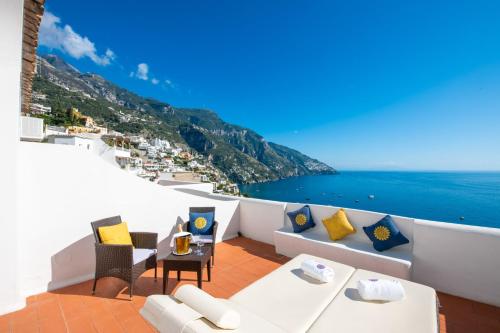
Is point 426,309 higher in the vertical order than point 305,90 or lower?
lower

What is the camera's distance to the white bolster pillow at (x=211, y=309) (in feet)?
3.78

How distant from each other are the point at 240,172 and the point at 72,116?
1358 inches

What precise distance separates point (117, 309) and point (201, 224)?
5.30ft

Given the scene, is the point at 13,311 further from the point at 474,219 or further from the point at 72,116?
the point at 474,219

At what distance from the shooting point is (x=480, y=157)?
15.9m

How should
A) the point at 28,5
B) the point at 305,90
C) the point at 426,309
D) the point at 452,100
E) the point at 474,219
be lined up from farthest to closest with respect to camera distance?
the point at 474,219, the point at 305,90, the point at 452,100, the point at 28,5, the point at 426,309

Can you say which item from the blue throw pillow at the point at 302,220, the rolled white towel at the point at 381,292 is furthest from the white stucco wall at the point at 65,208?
Result: the rolled white towel at the point at 381,292

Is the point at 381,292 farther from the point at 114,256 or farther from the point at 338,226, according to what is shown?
the point at 114,256

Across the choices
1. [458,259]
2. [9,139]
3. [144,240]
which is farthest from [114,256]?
[458,259]

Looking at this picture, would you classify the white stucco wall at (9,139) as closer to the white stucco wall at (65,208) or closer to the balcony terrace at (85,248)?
the balcony terrace at (85,248)

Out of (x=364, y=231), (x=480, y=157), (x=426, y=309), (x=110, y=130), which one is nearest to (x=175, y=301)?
(x=426, y=309)

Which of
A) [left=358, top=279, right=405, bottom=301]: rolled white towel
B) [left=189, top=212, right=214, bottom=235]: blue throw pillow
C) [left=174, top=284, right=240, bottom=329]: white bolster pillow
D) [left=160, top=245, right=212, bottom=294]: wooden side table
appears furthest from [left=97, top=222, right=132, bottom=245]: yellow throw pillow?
[left=358, top=279, right=405, bottom=301]: rolled white towel

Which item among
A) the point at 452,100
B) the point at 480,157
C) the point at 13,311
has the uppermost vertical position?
the point at 452,100

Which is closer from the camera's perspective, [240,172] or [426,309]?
[426,309]
